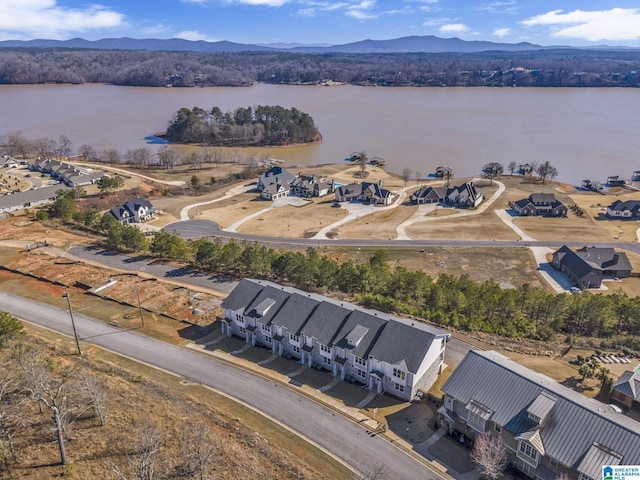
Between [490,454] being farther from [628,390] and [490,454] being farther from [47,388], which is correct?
[47,388]

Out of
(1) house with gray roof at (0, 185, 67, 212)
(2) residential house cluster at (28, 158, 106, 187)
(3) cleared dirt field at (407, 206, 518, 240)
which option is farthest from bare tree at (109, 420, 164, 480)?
(2) residential house cluster at (28, 158, 106, 187)

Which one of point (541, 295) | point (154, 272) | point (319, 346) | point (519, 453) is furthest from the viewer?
point (154, 272)

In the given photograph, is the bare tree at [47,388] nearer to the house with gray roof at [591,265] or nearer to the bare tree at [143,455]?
the bare tree at [143,455]

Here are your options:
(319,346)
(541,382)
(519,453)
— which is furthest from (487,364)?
(319,346)

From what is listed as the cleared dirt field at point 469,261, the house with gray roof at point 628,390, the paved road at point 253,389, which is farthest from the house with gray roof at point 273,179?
the house with gray roof at point 628,390

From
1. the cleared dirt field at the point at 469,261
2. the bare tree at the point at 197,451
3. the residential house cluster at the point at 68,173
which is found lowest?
the cleared dirt field at the point at 469,261

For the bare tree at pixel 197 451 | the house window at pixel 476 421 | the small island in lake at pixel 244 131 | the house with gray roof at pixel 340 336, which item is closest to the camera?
the bare tree at pixel 197 451

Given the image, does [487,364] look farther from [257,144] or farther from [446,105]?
[446,105]
